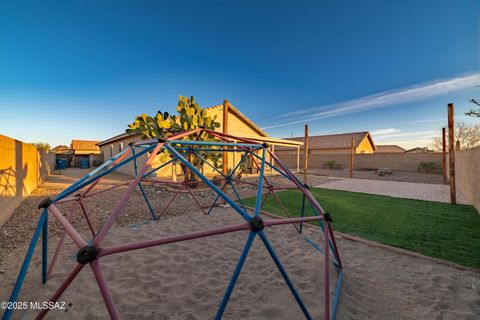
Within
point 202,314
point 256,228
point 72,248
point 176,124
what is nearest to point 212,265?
point 202,314

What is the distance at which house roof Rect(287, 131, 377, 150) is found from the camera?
89.6ft

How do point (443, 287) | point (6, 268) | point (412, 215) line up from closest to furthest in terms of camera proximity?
point (443, 287), point (6, 268), point (412, 215)

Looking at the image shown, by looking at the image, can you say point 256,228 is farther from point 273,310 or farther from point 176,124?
point 176,124

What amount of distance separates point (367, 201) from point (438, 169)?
1681cm

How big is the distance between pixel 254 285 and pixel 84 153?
1351 inches

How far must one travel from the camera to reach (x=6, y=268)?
2873mm

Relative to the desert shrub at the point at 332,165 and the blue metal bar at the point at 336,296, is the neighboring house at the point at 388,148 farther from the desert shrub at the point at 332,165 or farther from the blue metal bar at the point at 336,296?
the blue metal bar at the point at 336,296

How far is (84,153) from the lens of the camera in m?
28.3

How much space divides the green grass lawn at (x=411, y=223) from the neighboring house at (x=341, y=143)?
69.1ft

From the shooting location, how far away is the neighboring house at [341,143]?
1064 inches

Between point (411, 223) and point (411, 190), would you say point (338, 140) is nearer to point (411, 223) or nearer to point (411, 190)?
point (411, 190)

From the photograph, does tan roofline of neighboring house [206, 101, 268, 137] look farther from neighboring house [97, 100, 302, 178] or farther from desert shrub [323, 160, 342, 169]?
desert shrub [323, 160, 342, 169]

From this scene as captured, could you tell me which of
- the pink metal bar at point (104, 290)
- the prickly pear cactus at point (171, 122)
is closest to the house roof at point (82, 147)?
the prickly pear cactus at point (171, 122)

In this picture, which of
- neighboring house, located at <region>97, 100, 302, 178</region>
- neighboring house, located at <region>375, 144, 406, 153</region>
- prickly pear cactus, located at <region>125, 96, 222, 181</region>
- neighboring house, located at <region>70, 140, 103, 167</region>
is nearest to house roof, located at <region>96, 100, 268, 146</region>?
neighboring house, located at <region>97, 100, 302, 178</region>
